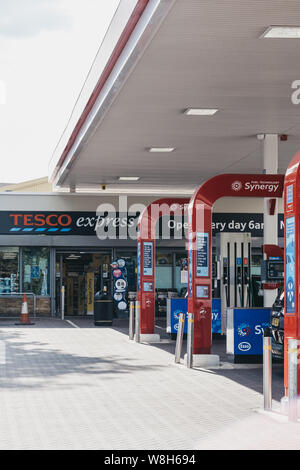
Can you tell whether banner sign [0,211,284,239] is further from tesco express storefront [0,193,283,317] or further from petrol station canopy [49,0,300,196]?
petrol station canopy [49,0,300,196]

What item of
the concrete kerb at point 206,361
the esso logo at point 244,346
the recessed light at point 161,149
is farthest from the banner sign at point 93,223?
the concrete kerb at point 206,361

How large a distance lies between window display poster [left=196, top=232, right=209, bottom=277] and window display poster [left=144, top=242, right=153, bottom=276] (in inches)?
206

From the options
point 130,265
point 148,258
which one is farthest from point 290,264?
point 130,265

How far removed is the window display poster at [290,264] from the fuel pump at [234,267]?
12.4 metres

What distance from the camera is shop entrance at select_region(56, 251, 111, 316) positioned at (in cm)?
2867

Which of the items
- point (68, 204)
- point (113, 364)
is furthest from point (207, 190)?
point (68, 204)

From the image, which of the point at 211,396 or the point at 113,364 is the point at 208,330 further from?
the point at 211,396

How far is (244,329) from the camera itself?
14.3 m

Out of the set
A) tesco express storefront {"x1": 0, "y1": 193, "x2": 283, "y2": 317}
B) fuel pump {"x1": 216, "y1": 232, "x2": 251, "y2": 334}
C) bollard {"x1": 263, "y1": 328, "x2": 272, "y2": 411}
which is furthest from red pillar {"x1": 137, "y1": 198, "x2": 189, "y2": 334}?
bollard {"x1": 263, "y1": 328, "x2": 272, "y2": 411}

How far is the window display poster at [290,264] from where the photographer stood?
9438mm

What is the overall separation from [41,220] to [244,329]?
14232 millimetres

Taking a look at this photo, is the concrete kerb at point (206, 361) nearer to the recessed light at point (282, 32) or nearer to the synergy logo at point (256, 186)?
A: the synergy logo at point (256, 186)

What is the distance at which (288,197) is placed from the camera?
31.6ft
